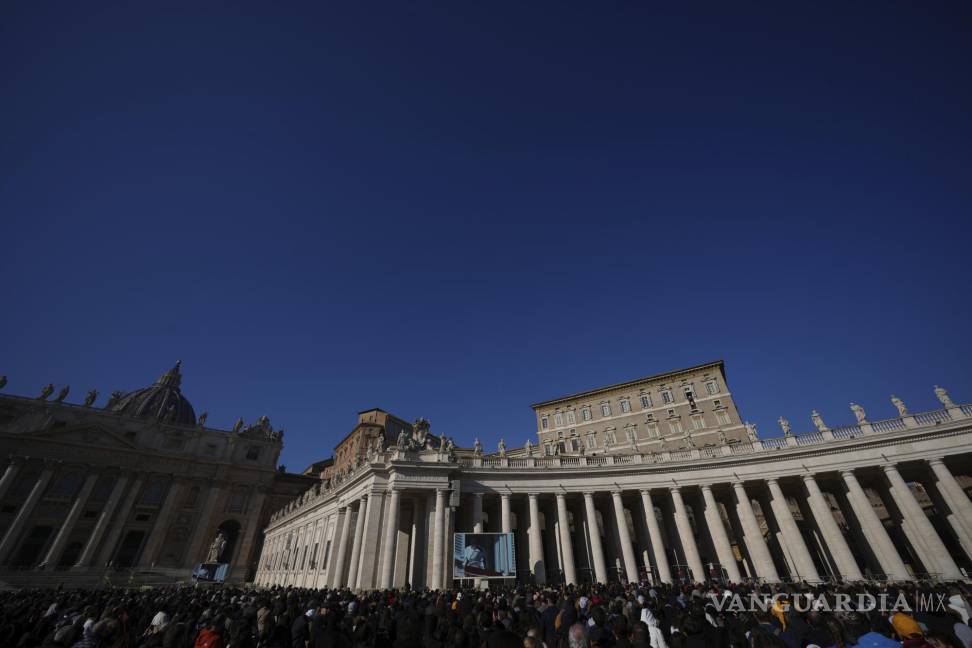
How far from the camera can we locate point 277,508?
71.0 meters

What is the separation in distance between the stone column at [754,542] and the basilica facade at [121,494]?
195 feet

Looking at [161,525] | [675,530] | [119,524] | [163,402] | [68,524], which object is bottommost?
[675,530]

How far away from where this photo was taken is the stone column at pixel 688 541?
92.7 feet

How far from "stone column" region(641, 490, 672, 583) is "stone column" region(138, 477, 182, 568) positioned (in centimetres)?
6697

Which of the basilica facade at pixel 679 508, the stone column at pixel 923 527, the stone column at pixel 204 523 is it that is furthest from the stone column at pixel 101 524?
the stone column at pixel 923 527

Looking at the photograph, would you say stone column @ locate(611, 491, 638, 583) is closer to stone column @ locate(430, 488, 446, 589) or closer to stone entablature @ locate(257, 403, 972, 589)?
stone entablature @ locate(257, 403, 972, 589)

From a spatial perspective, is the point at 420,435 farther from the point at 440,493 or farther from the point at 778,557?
the point at 778,557

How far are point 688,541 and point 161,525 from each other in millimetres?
70731

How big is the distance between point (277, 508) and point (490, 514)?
54.6m

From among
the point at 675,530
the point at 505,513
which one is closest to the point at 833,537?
the point at 675,530

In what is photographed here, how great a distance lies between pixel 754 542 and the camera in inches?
1134

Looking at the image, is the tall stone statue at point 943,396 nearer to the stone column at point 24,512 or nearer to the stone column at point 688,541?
the stone column at point 688,541

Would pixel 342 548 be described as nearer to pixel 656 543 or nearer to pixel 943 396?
pixel 656 543

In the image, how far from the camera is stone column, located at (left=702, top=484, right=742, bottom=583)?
91.4ft
